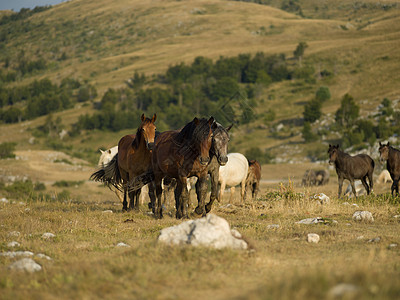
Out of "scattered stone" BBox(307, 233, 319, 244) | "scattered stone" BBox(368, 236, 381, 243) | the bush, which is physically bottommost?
the bush

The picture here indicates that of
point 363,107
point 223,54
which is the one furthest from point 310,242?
point 223,54

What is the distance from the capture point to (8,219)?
34.9 ft

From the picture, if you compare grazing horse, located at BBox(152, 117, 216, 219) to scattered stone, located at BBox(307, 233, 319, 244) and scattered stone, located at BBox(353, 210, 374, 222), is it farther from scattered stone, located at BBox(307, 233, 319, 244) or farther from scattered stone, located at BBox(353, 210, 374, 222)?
scattered stone, located at BBox(353, 210, 374, 222)

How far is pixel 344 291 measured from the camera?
412cm

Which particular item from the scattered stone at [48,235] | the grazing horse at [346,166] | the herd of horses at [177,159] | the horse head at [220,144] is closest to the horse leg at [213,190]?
the herd of horses at [177,159]

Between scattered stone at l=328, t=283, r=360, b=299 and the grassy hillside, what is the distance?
5782cm

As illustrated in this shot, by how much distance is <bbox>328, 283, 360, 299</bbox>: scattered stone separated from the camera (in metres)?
4.00

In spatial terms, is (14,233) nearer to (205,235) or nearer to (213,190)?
(213,190)

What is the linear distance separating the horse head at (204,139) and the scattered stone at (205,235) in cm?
318

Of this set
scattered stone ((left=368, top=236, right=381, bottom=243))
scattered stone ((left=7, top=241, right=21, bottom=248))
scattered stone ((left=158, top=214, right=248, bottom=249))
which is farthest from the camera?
scattered stone ((left=368, top=236, right=381, bottom=243))

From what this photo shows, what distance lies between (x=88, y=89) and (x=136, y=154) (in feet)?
310

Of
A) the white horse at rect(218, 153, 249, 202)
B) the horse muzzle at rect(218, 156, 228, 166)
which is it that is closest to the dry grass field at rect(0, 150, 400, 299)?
the horse muzzle at rect(218, 156, 228, 166)

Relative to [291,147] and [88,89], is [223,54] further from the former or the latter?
[291,147]

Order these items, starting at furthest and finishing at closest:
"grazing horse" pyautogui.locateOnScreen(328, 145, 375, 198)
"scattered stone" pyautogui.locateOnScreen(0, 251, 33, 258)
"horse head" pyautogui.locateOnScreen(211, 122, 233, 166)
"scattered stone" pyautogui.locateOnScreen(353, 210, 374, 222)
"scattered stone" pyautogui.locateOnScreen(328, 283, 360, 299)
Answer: "grazing horse" pyautogui.locateOnScreen(328, 145, 375, 198) < "scattered stone" pyautogui.locateOnScreen(353, 210, 374, 222) < "horse head" pyautogui.locateOnScreen(211, 122, 233, 166) < "scattered stone" pyautogui.locateOnScreen(0, 251, 33, 258) < "scattered stone" pyautogui.locateOnScreen(328, 283, 360, 299)
